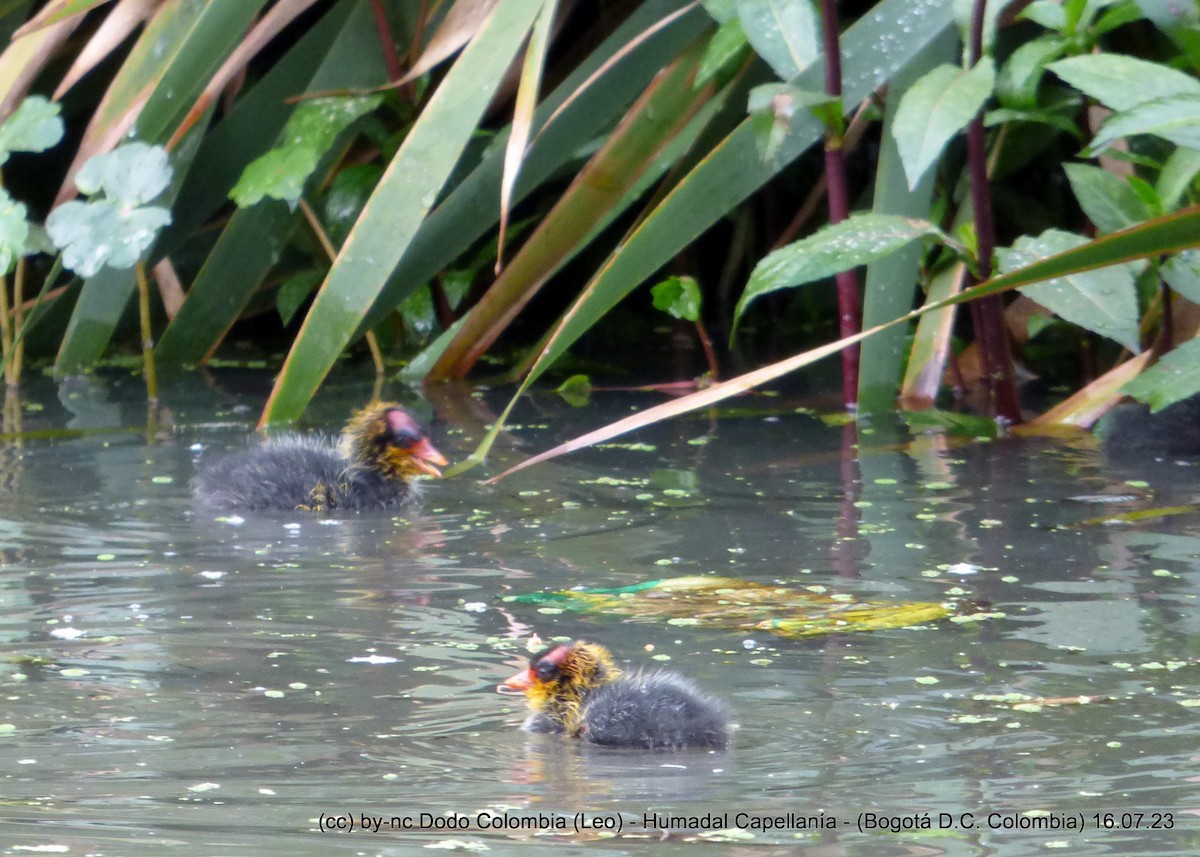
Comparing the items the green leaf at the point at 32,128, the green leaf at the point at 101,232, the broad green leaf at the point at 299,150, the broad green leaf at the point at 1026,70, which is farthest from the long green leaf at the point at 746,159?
the green leaf at the point at 32,128

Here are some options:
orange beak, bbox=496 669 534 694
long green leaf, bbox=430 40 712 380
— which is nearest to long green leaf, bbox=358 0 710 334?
long green leaf, bbox=430 40 712 380

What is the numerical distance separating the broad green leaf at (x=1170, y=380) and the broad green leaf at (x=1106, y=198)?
0.40 metres

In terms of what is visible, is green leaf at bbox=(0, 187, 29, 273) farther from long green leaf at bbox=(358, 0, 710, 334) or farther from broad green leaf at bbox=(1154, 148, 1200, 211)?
broad green leaf at bbox=(1154, 148, 1200, 211)

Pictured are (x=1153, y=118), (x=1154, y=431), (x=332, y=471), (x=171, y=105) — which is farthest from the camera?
(x=171, y=105)

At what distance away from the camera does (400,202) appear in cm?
546

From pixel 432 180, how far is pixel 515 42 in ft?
1.60

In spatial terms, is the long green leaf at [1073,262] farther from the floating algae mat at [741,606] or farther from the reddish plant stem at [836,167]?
the reddish plant stem at [836,167]

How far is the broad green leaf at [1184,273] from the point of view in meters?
4.87

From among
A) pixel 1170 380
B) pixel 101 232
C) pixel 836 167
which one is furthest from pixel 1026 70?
pixel 101 232

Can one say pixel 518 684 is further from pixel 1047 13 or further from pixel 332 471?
pixel 1047 13

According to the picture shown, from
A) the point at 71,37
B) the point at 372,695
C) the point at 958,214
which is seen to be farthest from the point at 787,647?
the point at 71,37

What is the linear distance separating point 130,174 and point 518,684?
3.60 meters

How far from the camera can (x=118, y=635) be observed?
354 centimetres

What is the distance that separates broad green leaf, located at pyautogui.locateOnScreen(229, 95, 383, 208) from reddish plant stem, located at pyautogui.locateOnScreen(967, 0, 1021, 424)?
2290 millimetres
